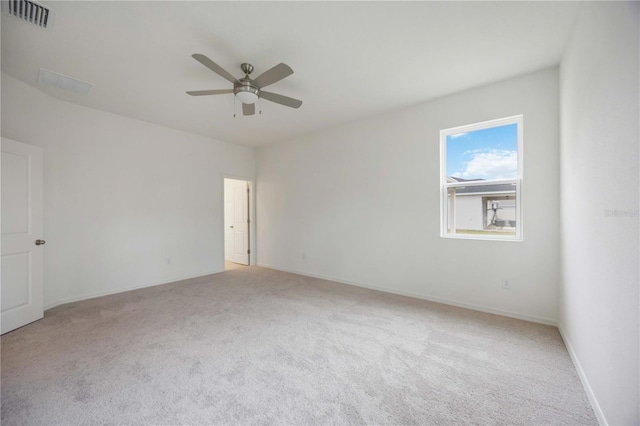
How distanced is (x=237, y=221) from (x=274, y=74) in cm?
474

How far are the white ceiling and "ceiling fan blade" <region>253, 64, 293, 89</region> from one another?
28 cm

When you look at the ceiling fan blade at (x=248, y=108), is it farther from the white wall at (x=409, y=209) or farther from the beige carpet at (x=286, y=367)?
the beige carpet at (x=286, y=367)

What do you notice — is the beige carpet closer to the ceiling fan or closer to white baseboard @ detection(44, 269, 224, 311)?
white baseboard @ detection(44, 269, 224, 311)

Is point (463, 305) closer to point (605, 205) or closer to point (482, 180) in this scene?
point (482, 180)

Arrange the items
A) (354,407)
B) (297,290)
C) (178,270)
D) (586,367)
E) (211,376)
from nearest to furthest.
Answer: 1. (354,407)
2. (586,367)
3. (211,376)
4. (297,290)
5. (178,270)

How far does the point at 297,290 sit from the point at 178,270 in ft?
7.83

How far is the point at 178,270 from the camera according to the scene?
4742mm

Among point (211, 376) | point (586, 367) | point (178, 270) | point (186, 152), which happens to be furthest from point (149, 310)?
point (586, 367)

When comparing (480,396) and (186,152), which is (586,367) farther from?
(186,152)

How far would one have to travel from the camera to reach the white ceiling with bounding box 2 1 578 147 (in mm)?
1954

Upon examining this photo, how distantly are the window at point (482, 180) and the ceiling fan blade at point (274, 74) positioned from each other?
7.82 feet

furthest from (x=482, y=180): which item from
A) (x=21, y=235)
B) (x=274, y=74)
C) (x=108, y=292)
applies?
(x=108, y=292)

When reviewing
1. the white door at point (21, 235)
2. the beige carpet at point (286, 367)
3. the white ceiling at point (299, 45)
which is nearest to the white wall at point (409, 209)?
the white ceiling at point (299, 45)

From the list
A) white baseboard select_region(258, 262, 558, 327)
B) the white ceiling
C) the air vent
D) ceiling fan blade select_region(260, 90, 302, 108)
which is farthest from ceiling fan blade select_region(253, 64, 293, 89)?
white baseboard select_region(258, 262, 558, 327)
